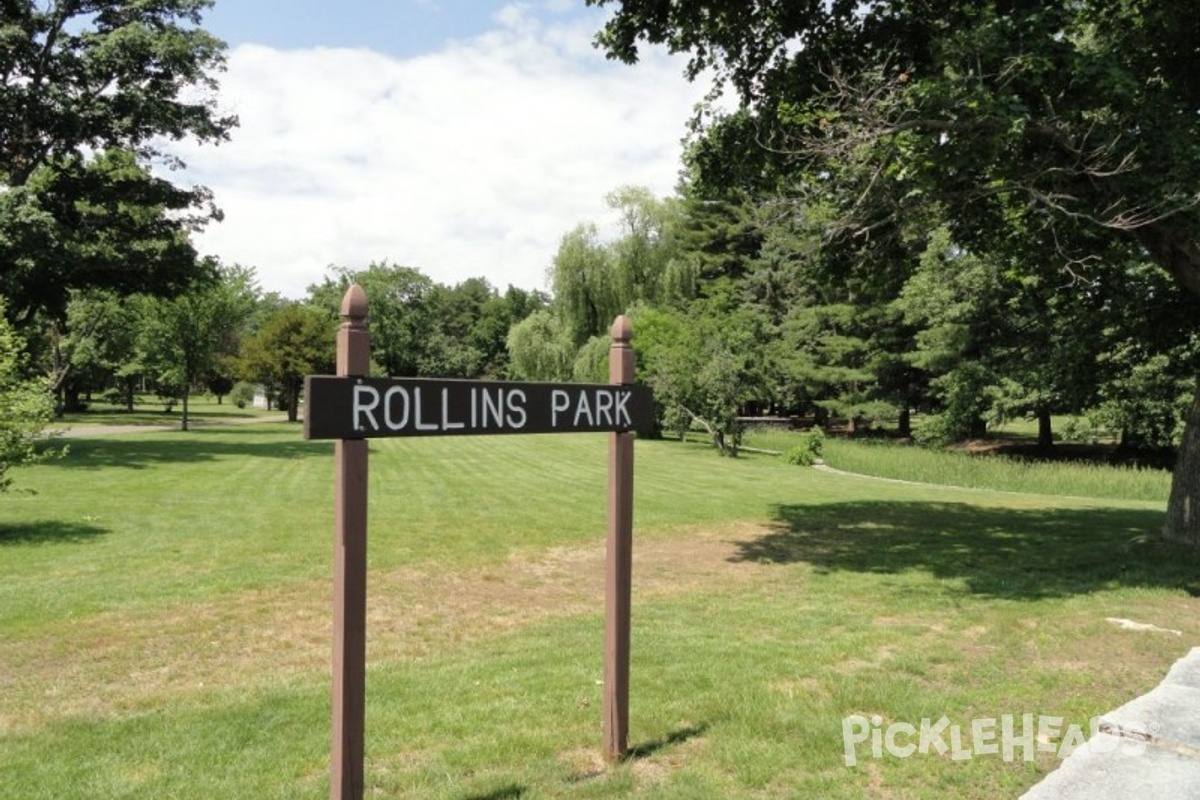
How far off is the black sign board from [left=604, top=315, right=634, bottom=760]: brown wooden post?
12 cm

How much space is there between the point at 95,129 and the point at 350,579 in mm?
23245

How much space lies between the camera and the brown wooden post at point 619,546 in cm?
394

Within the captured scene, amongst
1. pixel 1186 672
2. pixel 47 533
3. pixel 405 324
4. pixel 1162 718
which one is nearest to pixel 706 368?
pixel 47 533

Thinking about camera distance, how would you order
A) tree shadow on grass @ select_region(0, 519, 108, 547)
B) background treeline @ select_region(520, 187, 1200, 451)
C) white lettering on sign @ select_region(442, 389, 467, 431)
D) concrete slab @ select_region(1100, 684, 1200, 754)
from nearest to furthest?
white lettering on sign @ select_region(442, 389, 467, 431)
concrete slab @ select_region(1100, 684, 1200, 754)
tree shadow on grass @ select_region(0, 519, 108, 547)
background treeline @ select_region(520, 187, 1200, 451)

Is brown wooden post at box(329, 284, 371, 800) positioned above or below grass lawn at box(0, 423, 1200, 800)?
above

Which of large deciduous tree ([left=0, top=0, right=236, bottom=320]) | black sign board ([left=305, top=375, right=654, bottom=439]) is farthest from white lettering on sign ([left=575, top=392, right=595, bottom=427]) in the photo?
large deciduous tree ([left=0, top=0, right=236, bottom=320])

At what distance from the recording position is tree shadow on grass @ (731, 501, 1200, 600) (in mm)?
7984

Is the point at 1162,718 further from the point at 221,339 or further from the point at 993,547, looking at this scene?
the point at 221,339

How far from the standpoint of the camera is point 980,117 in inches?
276

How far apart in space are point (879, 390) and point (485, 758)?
3453cm

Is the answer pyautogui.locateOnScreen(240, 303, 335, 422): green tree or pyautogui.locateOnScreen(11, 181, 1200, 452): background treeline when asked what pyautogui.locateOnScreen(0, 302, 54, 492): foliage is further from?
pyautogui.locateOnScreen(240, 303, 335, 422): green tree

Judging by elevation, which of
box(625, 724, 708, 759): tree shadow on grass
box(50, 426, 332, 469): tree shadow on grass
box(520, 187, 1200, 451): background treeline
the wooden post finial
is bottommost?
box(625, 724, 708, 759): tree shadow on grass

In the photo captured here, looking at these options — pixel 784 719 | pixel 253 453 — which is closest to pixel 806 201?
pixel 784 719

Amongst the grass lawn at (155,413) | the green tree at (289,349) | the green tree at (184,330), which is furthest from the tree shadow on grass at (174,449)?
the green tree at (289,349)
